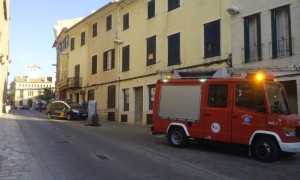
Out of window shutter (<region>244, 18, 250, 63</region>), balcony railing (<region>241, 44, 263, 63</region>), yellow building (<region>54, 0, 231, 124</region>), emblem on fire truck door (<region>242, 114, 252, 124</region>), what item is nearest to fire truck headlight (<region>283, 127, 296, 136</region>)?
emblem on fire truck door (<region>242, 114, 252, 124</region>)

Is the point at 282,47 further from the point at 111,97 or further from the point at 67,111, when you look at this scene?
the point at 67,111

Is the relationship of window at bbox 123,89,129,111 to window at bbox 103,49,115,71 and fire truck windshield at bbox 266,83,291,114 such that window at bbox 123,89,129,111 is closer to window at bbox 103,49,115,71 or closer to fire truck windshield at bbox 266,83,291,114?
window at bbox 103,49,115,71

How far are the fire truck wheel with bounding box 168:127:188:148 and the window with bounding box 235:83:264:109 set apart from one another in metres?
2.38

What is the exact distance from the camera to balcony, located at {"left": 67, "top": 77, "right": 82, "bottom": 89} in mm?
38562

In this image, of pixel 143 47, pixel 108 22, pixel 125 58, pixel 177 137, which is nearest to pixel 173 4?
pixel 143 47

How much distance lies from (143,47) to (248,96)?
15988 mm

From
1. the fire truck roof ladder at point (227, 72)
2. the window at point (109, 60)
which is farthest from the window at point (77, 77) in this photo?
the fire truck roof ladder at point (227, 72)

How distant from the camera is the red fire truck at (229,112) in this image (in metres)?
10.6

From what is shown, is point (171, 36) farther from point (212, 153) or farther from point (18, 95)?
point (18, 95)

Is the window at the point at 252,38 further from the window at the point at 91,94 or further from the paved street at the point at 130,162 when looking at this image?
the window at the point at 91,94

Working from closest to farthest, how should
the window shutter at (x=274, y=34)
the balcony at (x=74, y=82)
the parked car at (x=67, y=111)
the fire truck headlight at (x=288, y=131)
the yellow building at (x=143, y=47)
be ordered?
the fire truck headlight at (x=288, y=131)
the window shutter at (x=274, y=34)
the yellow building at (x=143, y=47)
the parked car at (x=67, y=111)
the balcony at (x=74, y=82)

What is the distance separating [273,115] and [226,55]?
8616 mm

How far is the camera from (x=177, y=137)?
13234mm

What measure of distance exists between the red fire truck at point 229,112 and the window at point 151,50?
37.9 ft
